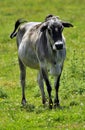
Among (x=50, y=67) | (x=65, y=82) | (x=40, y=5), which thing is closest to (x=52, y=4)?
(x=40, y=5)

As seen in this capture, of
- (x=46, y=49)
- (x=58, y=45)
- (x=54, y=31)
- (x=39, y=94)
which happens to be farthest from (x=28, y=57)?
→ (x=58, y=45)

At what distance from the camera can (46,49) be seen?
548 inches

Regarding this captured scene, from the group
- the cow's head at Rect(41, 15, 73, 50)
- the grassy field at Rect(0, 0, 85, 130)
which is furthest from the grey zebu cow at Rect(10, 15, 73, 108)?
the grassy field at Rect(0, 0, 85, 130)

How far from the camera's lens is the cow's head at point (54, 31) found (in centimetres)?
1299

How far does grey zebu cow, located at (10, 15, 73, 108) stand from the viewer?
43.5 feet

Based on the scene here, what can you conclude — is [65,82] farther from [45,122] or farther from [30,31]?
[45,122]

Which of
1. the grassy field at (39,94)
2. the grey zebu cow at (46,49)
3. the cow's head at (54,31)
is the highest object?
the cow's head at (54,31)

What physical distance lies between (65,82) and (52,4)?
33.2 m

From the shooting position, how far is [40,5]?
1901 inches

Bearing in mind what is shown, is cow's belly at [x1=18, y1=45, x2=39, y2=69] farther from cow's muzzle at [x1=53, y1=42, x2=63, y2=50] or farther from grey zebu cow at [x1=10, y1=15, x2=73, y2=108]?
cow's muzzle at [x1=53, y1=42, x2=63, y2=50]

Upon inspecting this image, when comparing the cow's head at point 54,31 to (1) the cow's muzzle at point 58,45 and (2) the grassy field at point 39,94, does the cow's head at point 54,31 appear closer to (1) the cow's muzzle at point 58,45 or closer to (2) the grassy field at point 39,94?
(1) the cow's muzzle at point 58,45

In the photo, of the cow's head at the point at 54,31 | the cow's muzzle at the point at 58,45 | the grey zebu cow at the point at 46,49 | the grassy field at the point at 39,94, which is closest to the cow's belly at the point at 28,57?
the grey zebu cow at the point at 46,49

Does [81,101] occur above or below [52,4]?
above

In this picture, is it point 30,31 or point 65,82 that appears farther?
point 65,82
